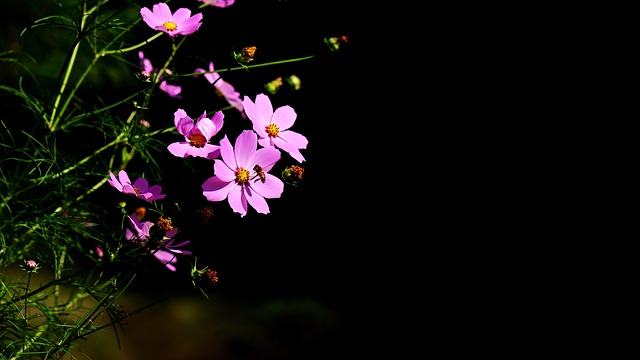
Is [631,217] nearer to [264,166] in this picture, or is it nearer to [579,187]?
[579,187]

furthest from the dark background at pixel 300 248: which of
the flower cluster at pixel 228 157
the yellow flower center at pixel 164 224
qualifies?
the yellow flower center at pixel 164 224

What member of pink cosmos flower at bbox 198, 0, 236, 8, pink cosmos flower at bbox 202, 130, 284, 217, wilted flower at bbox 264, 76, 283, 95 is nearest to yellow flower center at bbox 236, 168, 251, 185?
pink cosmos flower at bbox 202, 130, 284, 217

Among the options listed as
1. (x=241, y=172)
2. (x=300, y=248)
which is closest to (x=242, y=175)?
(x=241, y=172)

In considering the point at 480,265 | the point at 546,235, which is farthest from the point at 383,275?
the point at 546,235

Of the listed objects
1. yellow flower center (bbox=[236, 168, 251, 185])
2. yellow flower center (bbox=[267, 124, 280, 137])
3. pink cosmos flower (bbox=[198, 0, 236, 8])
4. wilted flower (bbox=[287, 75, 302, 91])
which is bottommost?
yellow flower center (bbox=[236, 168, 251, 185])

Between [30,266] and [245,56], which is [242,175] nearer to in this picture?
[245,56]

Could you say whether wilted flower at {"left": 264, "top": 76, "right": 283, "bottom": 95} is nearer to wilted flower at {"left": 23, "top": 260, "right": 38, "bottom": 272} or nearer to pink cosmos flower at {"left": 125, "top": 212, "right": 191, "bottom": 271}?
pink cosmos flower at {"left": 125, "top": 212, "right": 191, "bottom": 271}
